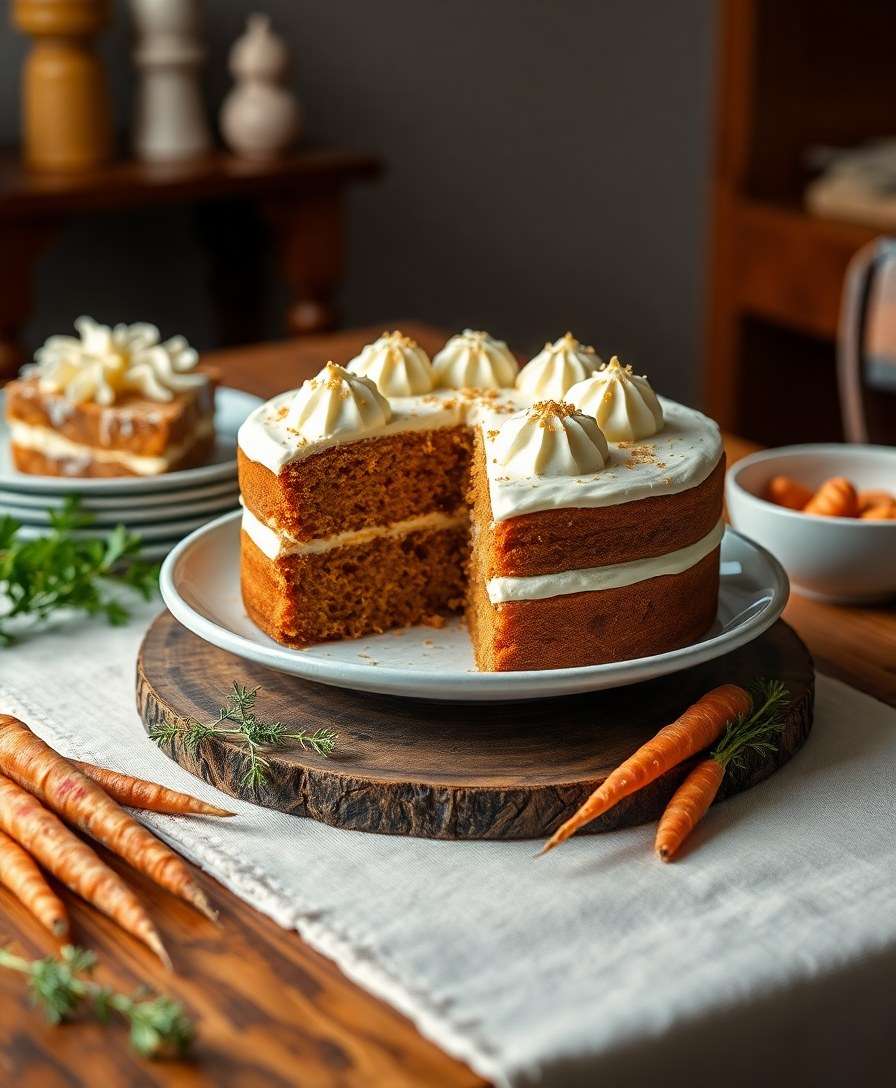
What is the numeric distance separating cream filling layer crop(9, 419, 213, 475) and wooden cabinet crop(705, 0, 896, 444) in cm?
282

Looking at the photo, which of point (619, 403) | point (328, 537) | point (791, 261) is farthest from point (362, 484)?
point (791, 261)

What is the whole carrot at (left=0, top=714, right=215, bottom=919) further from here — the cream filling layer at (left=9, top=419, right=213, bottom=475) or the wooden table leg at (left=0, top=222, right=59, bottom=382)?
the wooden table leg at (left=0, top=222, right=59, bottom=382)

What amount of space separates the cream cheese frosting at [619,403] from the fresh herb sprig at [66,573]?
646 mm

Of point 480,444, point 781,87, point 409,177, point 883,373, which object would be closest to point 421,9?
point 409,177

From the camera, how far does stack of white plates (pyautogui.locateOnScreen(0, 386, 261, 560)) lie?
6.48ft

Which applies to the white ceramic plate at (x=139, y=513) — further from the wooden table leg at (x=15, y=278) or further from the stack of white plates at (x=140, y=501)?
the wooden table leg at (x=15, y=278)

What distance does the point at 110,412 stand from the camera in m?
2.09

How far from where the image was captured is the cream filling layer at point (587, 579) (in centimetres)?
150

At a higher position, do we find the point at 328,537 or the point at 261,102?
the point at 261,102

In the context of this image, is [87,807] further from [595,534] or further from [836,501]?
[836,501]

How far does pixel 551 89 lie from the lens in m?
5.06

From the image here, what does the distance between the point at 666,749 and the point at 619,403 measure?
1.45 ft

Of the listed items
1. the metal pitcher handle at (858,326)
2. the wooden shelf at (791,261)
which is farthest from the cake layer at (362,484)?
the wooden shelf at (791,261)

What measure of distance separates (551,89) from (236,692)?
4.00 m
